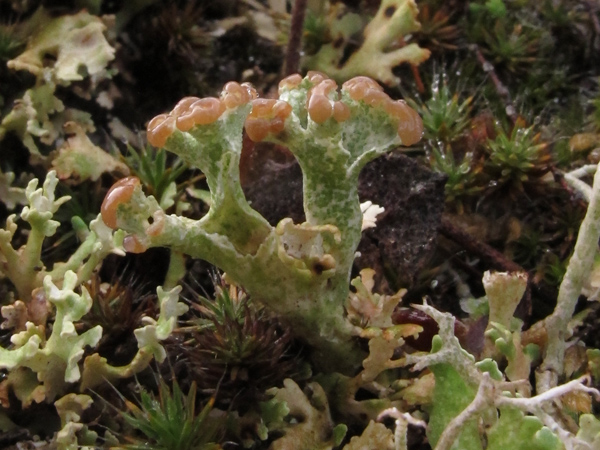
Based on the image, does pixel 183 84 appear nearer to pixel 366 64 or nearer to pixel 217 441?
pixel 366 64

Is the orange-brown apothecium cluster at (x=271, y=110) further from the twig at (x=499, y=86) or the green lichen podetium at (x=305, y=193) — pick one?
the twig at (x=499, y=86)

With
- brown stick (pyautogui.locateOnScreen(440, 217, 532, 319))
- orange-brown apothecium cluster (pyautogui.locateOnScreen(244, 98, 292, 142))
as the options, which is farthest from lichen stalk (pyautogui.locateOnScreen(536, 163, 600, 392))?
orange-brown apothecium cluster (pyautogui.locateOnScreen(244, 98, 292, 142))

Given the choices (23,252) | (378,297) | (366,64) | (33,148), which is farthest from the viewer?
(366,64)

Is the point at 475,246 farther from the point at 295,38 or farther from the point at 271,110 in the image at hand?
the point at 295,38

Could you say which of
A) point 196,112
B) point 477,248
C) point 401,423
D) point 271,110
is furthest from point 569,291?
point 196,112

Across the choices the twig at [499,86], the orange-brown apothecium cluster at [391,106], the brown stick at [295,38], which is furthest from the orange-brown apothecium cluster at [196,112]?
the twig at [499,86]

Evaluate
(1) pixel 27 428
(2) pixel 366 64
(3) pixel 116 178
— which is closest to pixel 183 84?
(3) pixel 116 178
